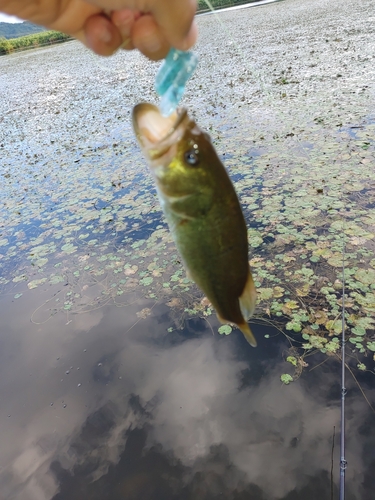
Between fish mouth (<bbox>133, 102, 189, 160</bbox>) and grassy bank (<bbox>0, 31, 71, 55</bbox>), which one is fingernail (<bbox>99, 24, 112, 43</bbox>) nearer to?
fish mouth (<bbox>133, 102, 189, 160</bbox>)

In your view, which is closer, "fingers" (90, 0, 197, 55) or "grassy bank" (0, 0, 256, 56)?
"fingers" (90, 0, 197, 55)

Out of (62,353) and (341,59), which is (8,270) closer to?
(62,353)

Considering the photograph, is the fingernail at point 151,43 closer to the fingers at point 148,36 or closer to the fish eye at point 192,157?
the fingers at point 148,36

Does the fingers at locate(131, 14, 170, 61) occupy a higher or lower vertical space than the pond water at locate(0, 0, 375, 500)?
higher

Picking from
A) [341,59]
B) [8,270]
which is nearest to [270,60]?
[341,59]

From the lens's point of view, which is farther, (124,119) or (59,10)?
(124,119)

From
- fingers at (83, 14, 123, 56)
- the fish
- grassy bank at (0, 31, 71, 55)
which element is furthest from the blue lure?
grassy bank at (0, 31, 71, 55)

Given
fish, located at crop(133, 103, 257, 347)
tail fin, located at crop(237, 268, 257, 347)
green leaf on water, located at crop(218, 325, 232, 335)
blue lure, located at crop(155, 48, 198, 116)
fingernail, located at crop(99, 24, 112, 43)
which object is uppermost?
fingernail, located at crop(99, 24, 112, 43)
